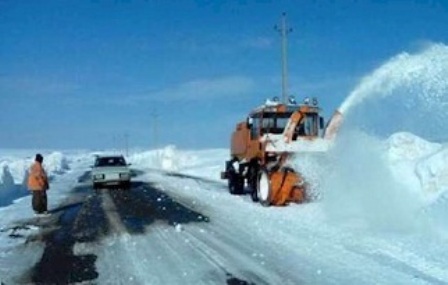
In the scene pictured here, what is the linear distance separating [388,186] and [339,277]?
26.0 ft

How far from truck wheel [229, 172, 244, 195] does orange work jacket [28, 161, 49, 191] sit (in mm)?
7540

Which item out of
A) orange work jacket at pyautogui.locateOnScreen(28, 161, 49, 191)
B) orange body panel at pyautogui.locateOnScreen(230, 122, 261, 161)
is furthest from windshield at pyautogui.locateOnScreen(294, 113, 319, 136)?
orange work jacket at pyautogui.locateOnScreen(28, 161, 49, 191)

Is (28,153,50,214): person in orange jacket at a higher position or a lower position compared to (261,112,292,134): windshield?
lower

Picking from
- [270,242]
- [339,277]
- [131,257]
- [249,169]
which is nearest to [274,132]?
[249,169]

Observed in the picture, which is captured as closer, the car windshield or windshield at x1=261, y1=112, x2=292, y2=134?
windshield at x1=261, y1=112, x2=292, y2=134

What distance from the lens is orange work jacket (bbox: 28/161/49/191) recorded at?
18906 mm

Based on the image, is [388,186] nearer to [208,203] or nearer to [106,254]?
[208,203]

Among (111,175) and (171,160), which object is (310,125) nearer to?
(111,175)

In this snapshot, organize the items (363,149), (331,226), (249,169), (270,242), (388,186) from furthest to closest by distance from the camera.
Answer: (249,169), (363,149), (388,186), (331,226), (270,242)

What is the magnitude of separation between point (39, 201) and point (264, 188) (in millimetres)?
6687

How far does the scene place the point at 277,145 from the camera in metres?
18.9

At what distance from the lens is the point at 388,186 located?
15789mm

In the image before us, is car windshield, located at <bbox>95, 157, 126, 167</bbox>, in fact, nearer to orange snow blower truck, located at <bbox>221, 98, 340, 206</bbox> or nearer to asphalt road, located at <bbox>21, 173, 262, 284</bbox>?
asphalt road, located at <bbox>21, 173, 262, 284</bbox>

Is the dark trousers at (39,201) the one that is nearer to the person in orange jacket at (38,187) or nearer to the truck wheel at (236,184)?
the person in orange jacket at (38,187)
